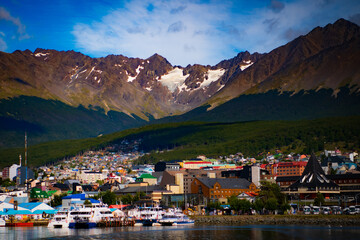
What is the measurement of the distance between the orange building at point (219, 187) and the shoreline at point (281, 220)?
25.4 m

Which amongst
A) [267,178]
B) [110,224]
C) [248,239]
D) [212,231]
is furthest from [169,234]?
[267,178]

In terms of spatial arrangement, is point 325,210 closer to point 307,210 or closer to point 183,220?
point 307,210

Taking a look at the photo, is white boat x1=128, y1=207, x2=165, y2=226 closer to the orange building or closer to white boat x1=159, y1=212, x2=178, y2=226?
white boat x1=159, y1=212, x2=178, y2=226

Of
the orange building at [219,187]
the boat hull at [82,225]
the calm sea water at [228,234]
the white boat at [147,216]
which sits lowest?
the calm sea water at [228,234]

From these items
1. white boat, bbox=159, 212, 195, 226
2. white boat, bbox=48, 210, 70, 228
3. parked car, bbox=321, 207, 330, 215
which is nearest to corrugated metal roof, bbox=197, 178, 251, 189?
white boat, bbox=159, 212, 195, 226

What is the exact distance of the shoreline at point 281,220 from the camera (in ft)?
365

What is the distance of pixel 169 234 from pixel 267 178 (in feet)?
298

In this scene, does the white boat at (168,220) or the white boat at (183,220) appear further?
the white boat at (183,220)

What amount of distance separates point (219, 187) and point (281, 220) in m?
38.7

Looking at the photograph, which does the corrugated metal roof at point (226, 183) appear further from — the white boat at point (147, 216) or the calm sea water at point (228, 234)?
the calm sea water at point (228, 234)

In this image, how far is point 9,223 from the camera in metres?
130

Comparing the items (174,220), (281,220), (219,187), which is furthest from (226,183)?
(281,220)

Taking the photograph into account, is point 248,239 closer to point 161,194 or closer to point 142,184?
point 161,194

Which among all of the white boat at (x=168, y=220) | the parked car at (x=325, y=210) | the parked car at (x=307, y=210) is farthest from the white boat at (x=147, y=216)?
the parked car at (x=325, y=210)
